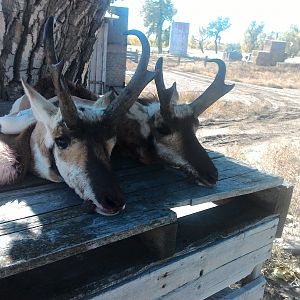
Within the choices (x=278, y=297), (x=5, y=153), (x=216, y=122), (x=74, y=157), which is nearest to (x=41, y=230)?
(x=74, y=157)

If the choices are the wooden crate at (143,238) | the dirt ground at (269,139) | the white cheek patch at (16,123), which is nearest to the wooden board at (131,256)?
the wooden crate at (143,238)

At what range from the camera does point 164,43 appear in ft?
236

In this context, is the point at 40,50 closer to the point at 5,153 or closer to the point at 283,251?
the point at 5,153

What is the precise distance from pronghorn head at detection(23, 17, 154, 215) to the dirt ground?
52.9 inches

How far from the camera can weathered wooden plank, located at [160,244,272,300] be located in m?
2.49

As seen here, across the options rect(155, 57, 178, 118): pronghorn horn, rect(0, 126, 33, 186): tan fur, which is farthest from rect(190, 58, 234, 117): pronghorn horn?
rect(0, 126, 33, 186): tan fur

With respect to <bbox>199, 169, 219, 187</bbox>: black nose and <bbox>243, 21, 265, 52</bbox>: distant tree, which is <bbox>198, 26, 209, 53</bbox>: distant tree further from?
<bbox>199, 169, 219, 187</bbox>: black nose

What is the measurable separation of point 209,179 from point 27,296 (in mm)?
1240

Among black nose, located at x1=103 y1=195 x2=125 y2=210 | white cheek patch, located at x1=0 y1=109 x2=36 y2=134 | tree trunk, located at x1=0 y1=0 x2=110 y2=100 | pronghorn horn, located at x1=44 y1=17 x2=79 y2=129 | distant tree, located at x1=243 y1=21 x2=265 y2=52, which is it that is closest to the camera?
black nose, located at x1=103 y1=195 x2=125 y2=210

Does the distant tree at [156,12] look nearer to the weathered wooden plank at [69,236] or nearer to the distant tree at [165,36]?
the distant tree at [165,36]

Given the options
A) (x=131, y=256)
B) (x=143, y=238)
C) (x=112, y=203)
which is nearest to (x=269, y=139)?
(x=143, y=238)

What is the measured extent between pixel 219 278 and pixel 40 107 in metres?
1.50

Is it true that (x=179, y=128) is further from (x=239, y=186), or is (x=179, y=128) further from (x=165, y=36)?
(x=165, y=36)

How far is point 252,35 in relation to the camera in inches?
2645
